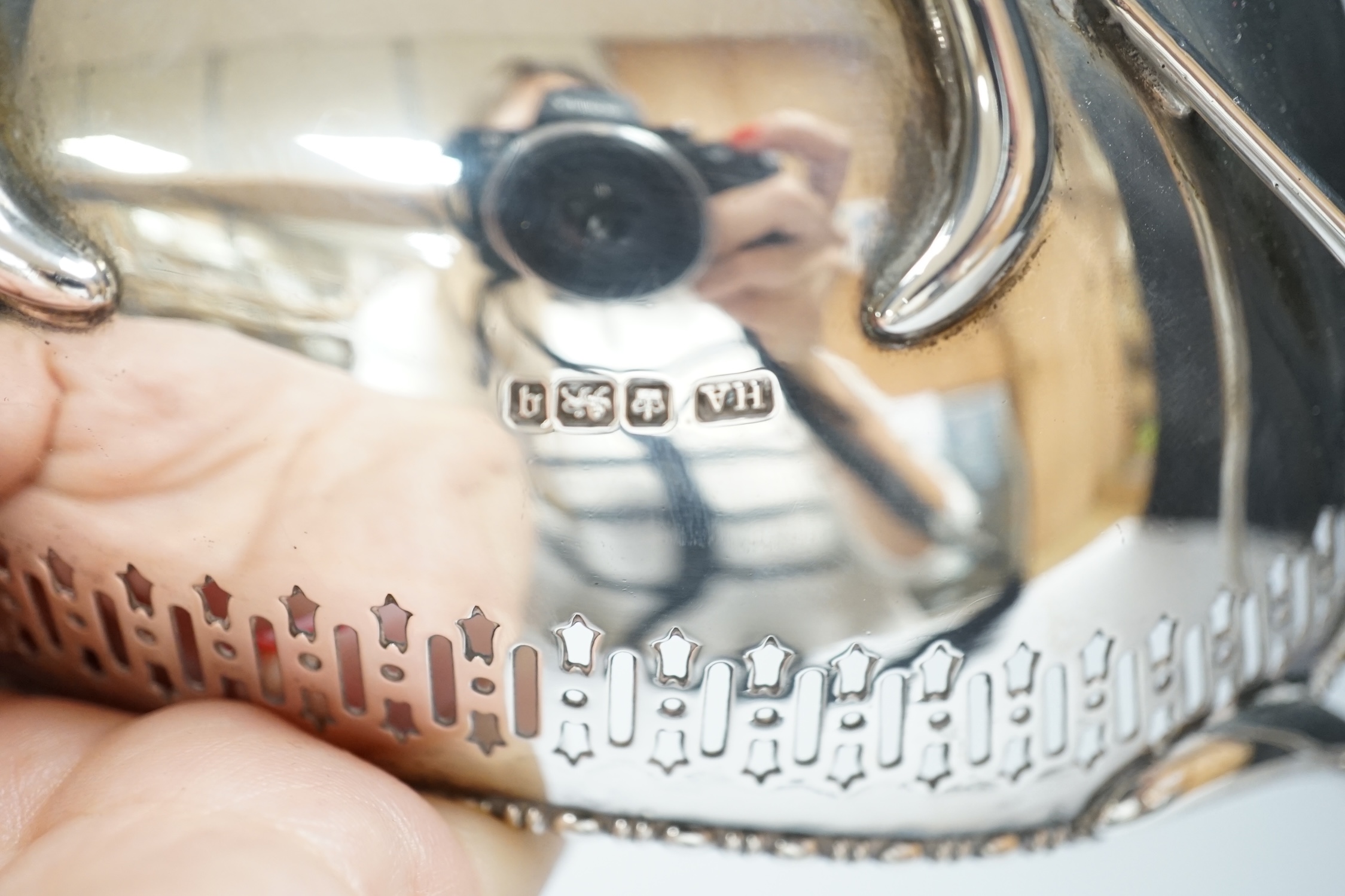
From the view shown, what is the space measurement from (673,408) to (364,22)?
11 centimetres

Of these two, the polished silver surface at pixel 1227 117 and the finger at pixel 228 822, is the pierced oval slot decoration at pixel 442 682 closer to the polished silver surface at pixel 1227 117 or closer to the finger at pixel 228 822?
the finger at pixel 228 822

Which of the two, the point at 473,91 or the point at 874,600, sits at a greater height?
the point at 473,91

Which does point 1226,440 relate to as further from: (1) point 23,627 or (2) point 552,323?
(1) point 23,627

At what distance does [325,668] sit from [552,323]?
114 millimetres

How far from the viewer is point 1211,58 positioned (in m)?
0.29

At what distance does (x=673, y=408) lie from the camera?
251mm

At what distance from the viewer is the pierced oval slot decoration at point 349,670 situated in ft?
0.92

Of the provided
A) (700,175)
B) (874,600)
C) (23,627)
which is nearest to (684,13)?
(700,175)

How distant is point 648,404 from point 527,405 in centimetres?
3

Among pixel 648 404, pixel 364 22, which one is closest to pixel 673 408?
pixel 648 404

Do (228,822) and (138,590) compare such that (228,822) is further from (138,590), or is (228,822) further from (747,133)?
(747,133)

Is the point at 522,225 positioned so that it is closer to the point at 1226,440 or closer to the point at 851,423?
the point at 851,423

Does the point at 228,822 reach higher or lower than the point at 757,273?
lower

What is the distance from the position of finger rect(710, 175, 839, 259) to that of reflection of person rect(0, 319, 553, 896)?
0.22ft
